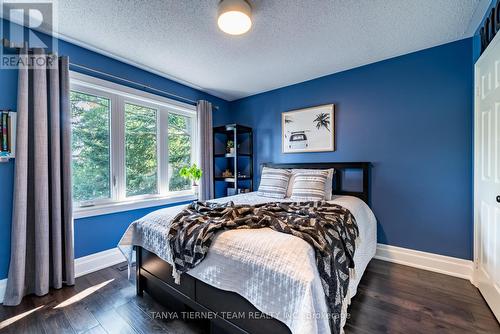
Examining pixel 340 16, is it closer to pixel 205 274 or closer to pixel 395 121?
pixel 395 121

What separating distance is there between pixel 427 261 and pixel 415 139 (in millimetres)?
1343

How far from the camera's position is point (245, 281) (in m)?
1.21

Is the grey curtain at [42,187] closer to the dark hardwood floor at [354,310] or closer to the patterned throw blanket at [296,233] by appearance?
the dark hardwood floor at [354,310]

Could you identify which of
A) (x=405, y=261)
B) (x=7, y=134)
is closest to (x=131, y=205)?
(x=7, y=134)

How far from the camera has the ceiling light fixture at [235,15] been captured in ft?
5.32

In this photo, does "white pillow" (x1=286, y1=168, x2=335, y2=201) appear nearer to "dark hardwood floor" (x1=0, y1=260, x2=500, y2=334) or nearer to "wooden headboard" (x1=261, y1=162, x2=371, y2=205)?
"wooden headboard" (x1=261, y1=162, x2=371, y2=205)

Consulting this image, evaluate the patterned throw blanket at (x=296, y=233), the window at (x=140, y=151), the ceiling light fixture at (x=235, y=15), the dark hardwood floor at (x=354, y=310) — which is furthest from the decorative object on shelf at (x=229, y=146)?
the dark hardwood floor at (x=354, y=310)

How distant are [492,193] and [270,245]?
1817mm

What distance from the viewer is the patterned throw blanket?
1.18 metres

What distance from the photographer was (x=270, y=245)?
3.94 feet

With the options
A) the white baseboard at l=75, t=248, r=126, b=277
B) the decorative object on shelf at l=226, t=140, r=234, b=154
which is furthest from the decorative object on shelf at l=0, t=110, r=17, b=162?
the decorative object on shelf at l=226, t=140, r=234, b=154

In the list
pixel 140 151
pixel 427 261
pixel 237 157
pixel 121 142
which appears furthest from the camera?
pixel 237 157

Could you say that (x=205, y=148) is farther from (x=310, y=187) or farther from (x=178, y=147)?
(x=310, y=187)

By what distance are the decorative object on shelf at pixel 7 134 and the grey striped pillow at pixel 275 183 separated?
97.5 inches
